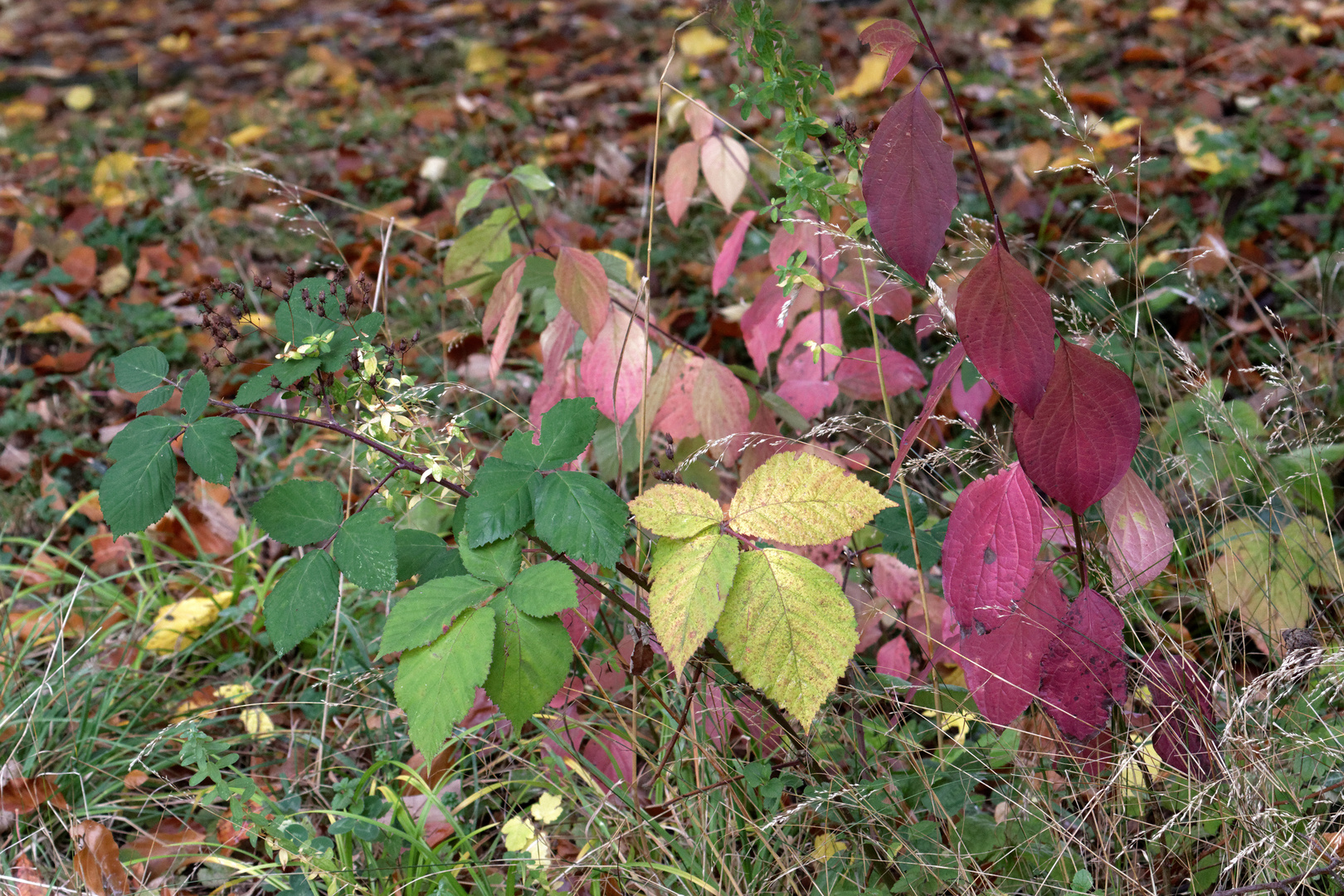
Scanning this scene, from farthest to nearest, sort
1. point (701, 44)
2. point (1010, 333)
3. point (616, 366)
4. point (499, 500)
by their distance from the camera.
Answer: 1. point (701, 44)
2. point (616, 366)
3. point (499, 500)
4. point (1010, 333)

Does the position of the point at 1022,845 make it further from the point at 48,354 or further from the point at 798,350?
the point at 48,354

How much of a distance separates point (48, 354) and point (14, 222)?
1.17 meters

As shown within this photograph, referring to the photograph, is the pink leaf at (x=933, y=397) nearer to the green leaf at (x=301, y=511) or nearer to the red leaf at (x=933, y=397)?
the red leaf at (x=933, y=397)

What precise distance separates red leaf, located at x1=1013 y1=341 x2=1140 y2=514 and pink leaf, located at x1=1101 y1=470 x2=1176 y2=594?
15 centimetres

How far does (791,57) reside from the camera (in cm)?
125

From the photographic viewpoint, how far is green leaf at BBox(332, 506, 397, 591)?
103 cm

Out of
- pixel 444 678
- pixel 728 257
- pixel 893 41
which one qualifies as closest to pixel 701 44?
pixel 728 257

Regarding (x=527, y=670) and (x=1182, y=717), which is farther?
A: (x=1182, y=717)

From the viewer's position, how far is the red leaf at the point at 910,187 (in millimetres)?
971

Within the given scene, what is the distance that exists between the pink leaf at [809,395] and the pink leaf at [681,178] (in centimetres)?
36

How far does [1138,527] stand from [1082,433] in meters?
0.23

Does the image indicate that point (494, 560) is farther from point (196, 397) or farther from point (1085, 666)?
point (1085, 666)

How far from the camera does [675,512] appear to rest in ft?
3.48

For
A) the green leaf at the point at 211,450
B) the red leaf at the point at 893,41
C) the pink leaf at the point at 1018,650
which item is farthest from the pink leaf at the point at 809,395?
the green leaf at the point at 211,450
